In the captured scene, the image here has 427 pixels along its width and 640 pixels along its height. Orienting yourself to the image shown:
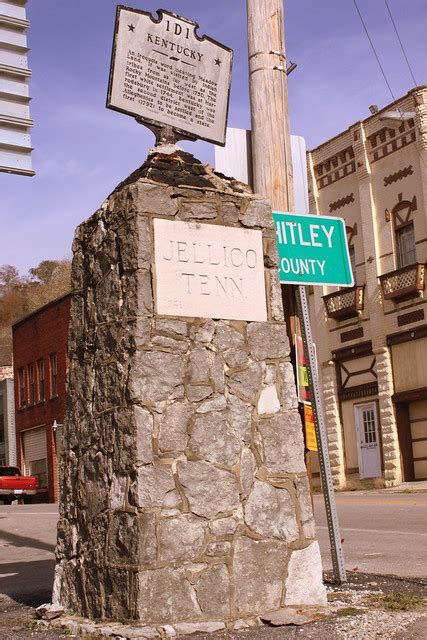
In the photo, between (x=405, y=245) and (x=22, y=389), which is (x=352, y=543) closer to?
(x=405, y=245)

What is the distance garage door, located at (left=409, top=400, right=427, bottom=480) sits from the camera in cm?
2777

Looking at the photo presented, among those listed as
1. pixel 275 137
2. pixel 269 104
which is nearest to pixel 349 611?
pixel 275 137

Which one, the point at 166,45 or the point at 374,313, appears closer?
the point at 166,45

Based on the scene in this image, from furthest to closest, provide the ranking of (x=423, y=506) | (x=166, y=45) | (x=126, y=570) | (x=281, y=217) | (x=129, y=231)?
1. (x=423, y=506)
2. (x=281, y=217)
3. (x=166, y=45)
4. (x=129, y=231)
5. (x=126, y=570)

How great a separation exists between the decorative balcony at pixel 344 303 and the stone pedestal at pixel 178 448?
23188 mm

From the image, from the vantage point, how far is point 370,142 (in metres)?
30.4

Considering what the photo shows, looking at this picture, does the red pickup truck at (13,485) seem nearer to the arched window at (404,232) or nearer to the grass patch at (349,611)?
the arched window at (404,232)

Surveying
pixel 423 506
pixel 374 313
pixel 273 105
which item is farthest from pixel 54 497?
pixel 273 105

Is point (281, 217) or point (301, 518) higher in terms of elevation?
point (281, 217)

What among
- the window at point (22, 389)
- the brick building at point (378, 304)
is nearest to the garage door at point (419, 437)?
the brick building at point (378, 304)

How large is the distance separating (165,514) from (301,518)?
3.53ft

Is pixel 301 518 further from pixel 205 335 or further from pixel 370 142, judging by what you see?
pixel 370 142

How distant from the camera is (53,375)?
43.1 meters

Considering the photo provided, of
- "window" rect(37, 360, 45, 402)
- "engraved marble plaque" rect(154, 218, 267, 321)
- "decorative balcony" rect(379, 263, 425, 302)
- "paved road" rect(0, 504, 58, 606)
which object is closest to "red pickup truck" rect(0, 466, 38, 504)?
"window" rect(37, 360, 45, 402)
